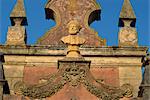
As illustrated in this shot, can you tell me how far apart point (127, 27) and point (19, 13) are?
4.31 meters

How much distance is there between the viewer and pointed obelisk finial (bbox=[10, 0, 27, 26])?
67.4 feet

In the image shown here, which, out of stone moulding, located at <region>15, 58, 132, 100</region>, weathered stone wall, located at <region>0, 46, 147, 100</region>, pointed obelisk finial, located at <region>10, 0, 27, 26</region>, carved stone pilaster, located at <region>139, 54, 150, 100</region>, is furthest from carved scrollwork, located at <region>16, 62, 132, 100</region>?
pointed obelisk finial, located at <region>10, 0, 27, 26</region>

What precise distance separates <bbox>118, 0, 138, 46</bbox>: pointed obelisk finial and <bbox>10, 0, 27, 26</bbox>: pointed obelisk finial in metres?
3.84

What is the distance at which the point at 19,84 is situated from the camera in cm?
1781

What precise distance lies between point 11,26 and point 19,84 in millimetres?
3516

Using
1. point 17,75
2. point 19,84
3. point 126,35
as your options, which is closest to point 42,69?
point 17,75

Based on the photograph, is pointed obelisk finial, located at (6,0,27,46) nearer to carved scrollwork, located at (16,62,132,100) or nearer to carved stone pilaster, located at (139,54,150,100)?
carved scrollwork, located at (16,62,132,100)

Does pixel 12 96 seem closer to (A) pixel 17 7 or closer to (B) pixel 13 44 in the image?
(B) pixel 13 44

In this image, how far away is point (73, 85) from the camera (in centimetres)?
1717

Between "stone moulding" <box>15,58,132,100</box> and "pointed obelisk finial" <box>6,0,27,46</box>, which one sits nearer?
"stone moulding" <box>15,58,132,100</box>

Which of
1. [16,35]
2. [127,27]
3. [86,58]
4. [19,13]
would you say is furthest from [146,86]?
[19,13]

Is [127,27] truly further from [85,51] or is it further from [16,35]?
[16,35]

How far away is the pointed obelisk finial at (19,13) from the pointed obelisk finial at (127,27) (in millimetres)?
3836

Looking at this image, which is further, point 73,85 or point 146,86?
point 73,85
